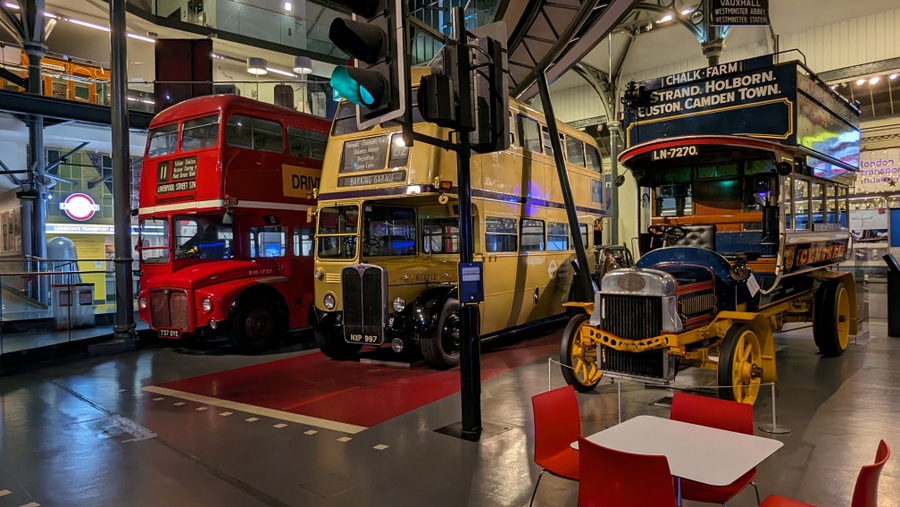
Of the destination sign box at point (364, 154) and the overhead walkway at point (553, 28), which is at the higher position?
the overhead walkway at point (553, 28)

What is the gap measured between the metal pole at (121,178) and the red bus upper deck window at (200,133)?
0.99m

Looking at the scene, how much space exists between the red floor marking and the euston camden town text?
3.94 metres

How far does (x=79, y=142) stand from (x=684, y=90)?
65.5 feet

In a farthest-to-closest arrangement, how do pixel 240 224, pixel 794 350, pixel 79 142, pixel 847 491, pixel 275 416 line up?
pixel 79 142, pixel 240 224, pixel 794 350, pixel 275 416, pixel 847 491

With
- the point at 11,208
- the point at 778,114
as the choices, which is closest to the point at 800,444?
the point at 778,114

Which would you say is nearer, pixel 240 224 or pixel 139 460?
pixel 139 460

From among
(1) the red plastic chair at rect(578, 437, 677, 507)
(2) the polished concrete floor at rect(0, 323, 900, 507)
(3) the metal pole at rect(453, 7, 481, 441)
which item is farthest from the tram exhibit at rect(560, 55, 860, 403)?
(1) the red plastic chair at rect(578, 437, 677, 507)

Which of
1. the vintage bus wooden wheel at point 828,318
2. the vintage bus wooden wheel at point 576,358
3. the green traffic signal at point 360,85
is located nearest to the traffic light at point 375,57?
the green traffic signal at point 360,85

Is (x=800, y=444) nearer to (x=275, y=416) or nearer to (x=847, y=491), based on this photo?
(x=847, y=491)

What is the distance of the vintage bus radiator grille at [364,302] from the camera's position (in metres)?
7.87

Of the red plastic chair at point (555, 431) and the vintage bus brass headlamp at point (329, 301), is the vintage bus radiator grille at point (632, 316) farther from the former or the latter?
Result: the vintage bus brass headlamp at point (329, 301)

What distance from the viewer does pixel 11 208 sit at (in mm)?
18484

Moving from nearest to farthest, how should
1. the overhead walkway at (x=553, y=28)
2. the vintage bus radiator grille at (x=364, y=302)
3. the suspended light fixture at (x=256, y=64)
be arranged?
the vintage bus radiator grille at (x=364, y=302) → the overhead walkway at (x=553, y=28) → the suspended light fixture at (x=256, y=64)

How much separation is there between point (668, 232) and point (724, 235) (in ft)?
2.19
